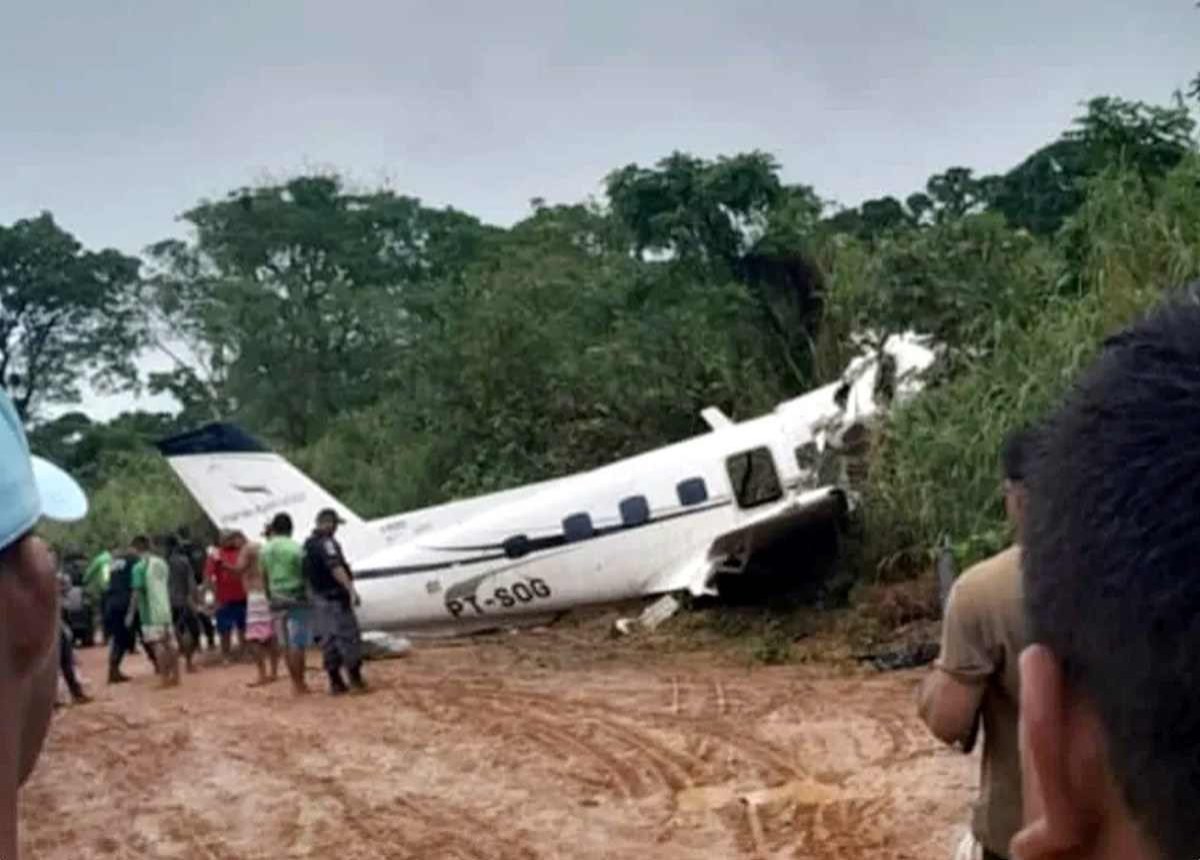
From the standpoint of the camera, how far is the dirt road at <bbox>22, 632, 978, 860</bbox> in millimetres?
8078

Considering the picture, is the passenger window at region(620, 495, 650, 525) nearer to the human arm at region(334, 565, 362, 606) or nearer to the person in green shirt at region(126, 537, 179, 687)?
the human arm at region(334, 565, 362, 606)

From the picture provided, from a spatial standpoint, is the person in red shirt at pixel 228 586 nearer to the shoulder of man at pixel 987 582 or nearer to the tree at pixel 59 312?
the shoulder of man at pixel 987 582

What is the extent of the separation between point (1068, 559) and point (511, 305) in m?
23.1

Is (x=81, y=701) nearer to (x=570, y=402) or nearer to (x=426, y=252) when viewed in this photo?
(x=570, y=402)

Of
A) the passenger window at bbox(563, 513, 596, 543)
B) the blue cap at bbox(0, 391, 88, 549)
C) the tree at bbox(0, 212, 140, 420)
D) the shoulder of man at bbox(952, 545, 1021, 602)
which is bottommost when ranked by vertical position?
the shoulder of man at bbox(952, 545, 1021, 602)

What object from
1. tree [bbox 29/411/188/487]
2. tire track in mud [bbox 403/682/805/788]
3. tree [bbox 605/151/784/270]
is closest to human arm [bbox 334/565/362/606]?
tire track in mud [bbox 403/682/805/788]

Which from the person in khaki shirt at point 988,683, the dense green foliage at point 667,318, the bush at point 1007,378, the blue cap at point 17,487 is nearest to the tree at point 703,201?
the dense green foliage at point 667,318

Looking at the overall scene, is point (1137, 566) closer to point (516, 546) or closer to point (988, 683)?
point (988, 683)

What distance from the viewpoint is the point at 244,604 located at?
1666cm

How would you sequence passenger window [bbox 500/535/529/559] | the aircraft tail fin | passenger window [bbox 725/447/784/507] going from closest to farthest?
passenger window [bbox 725/447/784/507]
passenger window [bbox 500/535/529/559]
the aircraft tail fin

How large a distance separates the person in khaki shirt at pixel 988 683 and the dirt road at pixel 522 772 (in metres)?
4.25

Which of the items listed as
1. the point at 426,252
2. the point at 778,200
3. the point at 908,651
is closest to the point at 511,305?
the point at 778,200

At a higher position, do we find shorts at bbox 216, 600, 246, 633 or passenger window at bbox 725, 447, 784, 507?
passenger window at bbox 725, 447, 784, 507

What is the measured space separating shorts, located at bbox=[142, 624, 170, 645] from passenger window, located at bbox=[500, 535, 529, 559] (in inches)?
124
